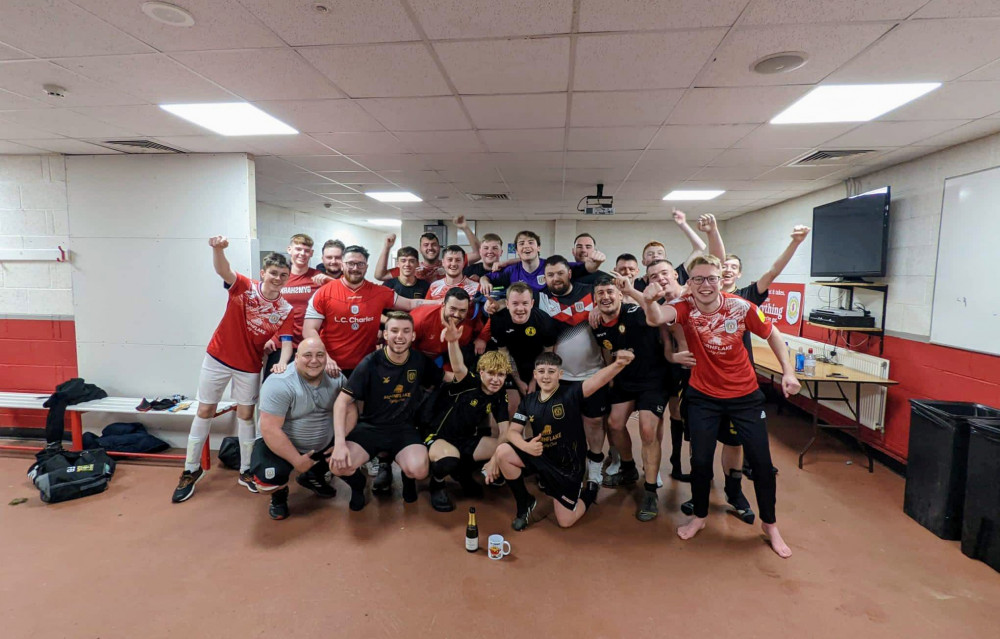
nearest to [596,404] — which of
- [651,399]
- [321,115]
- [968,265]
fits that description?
[651,399]

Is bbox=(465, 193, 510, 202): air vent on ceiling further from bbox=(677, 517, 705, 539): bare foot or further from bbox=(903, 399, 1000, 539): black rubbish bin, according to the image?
bbox=(903, 399, 1000, 539): black rubbish bin

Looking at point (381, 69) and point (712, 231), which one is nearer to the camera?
point (381, 69)

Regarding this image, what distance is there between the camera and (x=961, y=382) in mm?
3283

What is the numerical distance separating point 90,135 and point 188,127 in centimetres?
93

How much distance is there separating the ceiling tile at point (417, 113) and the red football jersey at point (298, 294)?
138 centimetres

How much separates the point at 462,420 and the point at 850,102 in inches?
123

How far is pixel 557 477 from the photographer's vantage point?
105 inches

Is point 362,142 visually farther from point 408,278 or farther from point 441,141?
point 408,278

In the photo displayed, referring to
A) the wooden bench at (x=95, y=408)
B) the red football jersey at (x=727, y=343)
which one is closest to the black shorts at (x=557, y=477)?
the red football jersey at (x=727, y=343)

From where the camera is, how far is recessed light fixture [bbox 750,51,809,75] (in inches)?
81.4

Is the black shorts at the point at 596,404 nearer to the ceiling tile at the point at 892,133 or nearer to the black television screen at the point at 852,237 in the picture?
the ceiling tile at the point at 892,133

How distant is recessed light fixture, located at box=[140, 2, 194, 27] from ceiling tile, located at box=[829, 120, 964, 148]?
3.97 metres

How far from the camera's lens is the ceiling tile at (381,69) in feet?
6.74

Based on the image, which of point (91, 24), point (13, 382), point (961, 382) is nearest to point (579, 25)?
point (91, 24)
